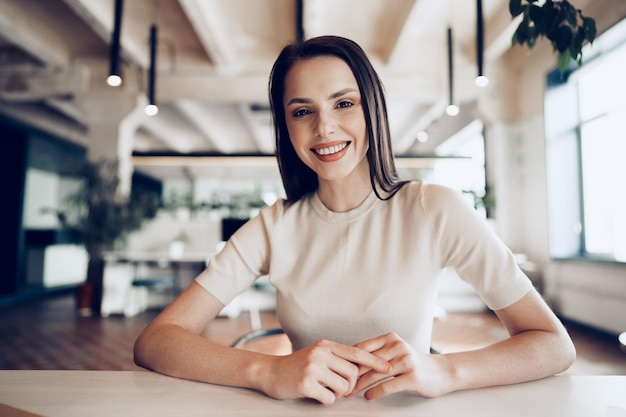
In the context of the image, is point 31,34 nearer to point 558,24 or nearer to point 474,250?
point 558,24

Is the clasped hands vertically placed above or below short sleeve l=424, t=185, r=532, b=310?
below

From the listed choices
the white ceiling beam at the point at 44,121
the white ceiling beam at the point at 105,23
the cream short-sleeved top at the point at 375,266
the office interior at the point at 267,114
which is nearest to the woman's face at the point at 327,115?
the cream short-sleeved top at the point at 375,266

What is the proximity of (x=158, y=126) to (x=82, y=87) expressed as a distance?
11.0ft

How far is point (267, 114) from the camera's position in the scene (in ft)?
27.3

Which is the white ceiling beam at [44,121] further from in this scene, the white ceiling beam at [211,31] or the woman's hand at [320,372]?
the woman's hand at [320,372]

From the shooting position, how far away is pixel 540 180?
5.77 meters

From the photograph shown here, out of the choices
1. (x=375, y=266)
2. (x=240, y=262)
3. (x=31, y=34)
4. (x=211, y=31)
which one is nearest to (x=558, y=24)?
(x=375, y=266)

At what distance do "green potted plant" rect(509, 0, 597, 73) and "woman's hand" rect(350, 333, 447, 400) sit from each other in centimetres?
113

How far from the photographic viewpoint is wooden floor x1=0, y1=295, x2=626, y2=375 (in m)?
3.42

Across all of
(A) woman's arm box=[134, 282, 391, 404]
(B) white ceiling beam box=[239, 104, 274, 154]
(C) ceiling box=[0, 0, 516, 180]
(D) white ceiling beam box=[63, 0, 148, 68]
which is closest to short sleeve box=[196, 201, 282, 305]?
(A) woman's arm box=[134, 282, 391, 404]

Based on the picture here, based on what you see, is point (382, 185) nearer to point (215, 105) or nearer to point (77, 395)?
point (77, 395)

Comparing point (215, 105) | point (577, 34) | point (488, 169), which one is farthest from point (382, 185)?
point (215, 105)

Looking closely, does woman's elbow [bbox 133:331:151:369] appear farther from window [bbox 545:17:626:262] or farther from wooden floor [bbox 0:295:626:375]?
window [bbox 545:17:626:262]

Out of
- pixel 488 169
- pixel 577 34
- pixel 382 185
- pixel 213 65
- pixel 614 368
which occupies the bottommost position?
pixel 614 368
